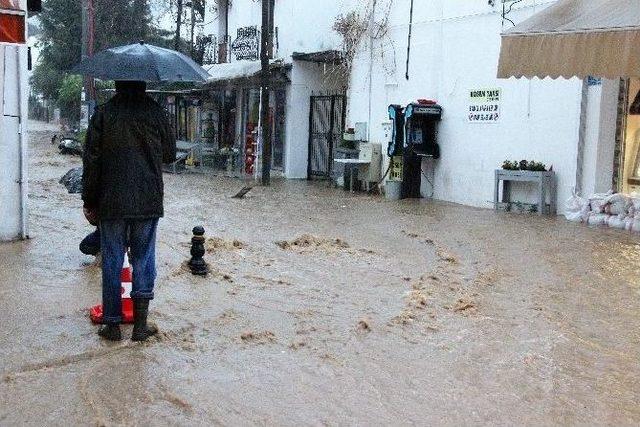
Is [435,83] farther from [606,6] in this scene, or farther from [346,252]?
[346,252]

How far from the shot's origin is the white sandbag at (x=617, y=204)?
11867mm

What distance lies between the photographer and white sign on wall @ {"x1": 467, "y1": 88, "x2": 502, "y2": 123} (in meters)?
14.9

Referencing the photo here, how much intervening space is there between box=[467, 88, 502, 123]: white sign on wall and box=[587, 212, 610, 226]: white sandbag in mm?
3245

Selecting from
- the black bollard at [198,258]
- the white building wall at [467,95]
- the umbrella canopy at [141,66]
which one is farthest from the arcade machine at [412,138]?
the umbrella canopy at [141,66]

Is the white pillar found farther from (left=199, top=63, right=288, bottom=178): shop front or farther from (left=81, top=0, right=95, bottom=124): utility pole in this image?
(left=81, top=0, right=95, bottom=124): utility pole

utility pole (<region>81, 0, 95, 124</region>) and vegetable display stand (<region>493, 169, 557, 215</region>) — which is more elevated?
utility pole (<region>81, 0, 95, 124</region>)

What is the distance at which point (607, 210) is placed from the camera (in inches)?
479

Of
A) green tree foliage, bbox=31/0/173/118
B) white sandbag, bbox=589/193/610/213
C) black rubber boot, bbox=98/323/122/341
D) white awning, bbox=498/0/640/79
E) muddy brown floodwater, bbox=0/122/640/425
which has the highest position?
green tree foliage, bbox=31/0/173/118

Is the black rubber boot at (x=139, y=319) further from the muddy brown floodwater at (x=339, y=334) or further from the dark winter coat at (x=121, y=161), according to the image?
the dark winter coat at (x=121, y=161)

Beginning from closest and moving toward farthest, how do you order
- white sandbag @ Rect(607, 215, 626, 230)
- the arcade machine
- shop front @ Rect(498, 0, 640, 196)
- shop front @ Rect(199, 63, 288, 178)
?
shop front @ Rect(498, 0, 640, 196)
white sandbag @ Rect(607, 215, 626, 230)
the arcade machine
shop front @ Rect(199, 63, 288, 178)

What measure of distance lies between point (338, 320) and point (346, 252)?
3282 millimetres

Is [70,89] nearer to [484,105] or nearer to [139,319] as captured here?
[484,105]

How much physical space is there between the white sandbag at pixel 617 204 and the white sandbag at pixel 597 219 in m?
0.11

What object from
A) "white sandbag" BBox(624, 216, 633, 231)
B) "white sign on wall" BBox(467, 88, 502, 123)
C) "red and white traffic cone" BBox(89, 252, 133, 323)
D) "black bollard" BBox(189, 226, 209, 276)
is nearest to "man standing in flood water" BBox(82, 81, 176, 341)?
"red and white traffic cone" BBox(89, 252, 133, 323)
